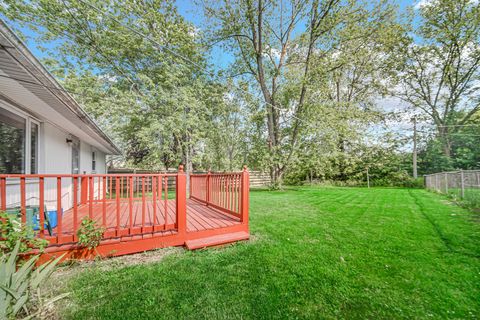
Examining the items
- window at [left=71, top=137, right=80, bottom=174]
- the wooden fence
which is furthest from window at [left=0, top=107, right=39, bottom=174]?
the wooden fence

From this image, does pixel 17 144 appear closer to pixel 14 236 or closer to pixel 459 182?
pixel 14 236

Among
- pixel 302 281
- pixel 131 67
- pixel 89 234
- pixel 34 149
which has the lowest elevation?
pixel 302 281

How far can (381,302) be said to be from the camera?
1830 millimetres

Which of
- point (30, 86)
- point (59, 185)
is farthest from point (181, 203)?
point (30, 86)

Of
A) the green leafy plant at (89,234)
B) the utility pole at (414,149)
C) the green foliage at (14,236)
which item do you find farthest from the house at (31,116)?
the utility pole at (414,149)

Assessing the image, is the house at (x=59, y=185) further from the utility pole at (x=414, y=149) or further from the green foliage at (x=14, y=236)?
the utility pole at (x=414, y=149)

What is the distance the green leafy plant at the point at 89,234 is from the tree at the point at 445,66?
21158 millimetres

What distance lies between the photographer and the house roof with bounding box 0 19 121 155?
5.83 ft

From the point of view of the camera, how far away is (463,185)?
671 centimetres

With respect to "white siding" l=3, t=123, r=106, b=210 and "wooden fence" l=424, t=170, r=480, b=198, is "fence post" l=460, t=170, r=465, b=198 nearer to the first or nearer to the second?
"wooden fence" l=424, t=170, r=480, b=198

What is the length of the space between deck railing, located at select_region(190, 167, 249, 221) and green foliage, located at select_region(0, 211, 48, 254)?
2.68 m

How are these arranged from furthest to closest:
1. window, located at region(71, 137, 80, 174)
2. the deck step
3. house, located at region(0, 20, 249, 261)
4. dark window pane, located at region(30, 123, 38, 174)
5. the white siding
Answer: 1. window, located at region(71, 137, 80, 174)
2. dark window pane, located at region(30, 123, 38, 174)
3. the white siding
4. the deck step
5. house, located at region(0, 20, 249, 261)

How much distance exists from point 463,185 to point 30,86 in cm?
1148

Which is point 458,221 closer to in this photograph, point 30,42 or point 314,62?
point 314,62
